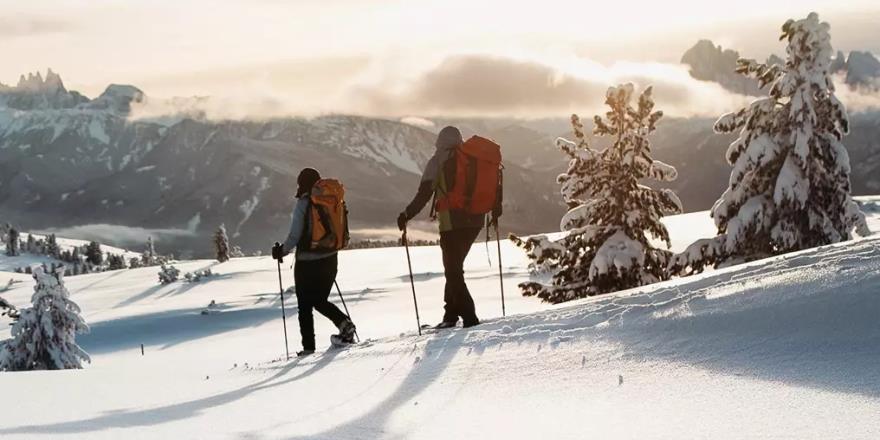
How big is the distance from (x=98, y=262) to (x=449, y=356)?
683ft

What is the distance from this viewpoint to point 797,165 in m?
17.4

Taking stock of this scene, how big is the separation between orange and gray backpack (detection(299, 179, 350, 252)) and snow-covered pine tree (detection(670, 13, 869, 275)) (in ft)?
37.7

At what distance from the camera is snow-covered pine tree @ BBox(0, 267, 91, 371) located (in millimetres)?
25859

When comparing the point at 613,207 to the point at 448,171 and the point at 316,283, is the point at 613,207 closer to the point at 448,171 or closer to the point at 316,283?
the point at 316,283

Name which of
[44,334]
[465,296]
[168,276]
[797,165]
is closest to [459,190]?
[465,296]

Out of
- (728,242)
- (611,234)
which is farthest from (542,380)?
(611,234)

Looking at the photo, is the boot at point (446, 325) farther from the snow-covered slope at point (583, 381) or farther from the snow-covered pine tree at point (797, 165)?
the snow-covered pine tree at point (797, 165)

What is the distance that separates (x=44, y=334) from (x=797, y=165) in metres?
25.3

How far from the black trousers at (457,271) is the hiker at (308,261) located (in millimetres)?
1680

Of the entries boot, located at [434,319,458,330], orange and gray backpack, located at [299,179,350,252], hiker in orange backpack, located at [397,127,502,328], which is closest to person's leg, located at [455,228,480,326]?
hiker in orange backpack, located at [397,127,502,328]

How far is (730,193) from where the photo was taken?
18.3 m

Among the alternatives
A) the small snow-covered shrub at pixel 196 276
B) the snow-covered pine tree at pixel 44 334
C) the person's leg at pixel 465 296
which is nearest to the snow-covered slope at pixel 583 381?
the person's leg at pixel 465 296

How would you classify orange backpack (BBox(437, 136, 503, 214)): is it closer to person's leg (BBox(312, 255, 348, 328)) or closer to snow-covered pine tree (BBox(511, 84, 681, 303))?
person's leg (BBox(312, 255, 348, 328))

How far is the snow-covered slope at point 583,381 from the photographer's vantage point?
405cm
